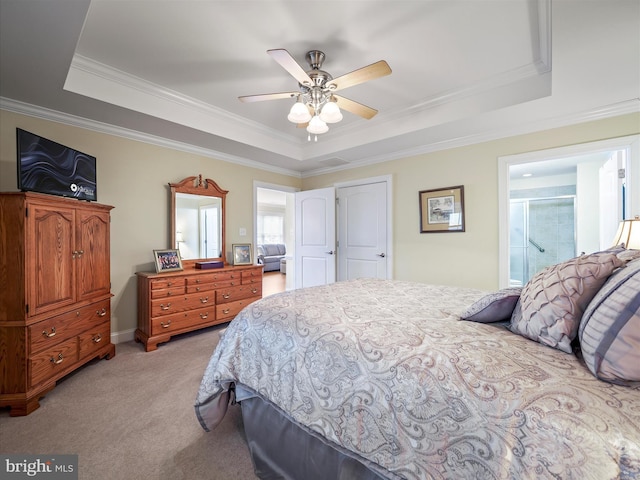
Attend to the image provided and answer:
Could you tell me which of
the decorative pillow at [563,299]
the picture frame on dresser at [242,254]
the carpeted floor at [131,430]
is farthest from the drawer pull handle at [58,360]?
the decorative pillow at [563,299]

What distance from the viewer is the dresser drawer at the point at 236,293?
11.3 feet

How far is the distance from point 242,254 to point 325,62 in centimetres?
263

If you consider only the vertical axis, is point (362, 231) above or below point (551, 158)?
below

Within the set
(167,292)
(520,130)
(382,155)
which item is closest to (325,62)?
(382,155)

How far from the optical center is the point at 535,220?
536 centimetres

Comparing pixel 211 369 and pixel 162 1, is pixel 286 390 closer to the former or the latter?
pixel 211 369

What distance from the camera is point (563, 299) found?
3.18ft

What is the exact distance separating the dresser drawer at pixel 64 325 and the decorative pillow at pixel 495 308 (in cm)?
275

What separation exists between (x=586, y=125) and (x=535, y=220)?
127 inches

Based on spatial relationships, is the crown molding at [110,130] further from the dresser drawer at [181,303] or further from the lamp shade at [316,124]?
the lamp shade at [316,124]

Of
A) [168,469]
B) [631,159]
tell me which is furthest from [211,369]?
[631,159]

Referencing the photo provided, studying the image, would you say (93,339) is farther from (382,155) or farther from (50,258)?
(382,155)

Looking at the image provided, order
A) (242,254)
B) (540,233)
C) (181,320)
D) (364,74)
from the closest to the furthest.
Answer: (364,74) < (181,320) < (242,254) < (540,233)

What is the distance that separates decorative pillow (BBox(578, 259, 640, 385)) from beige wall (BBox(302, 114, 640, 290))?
8.29ft
